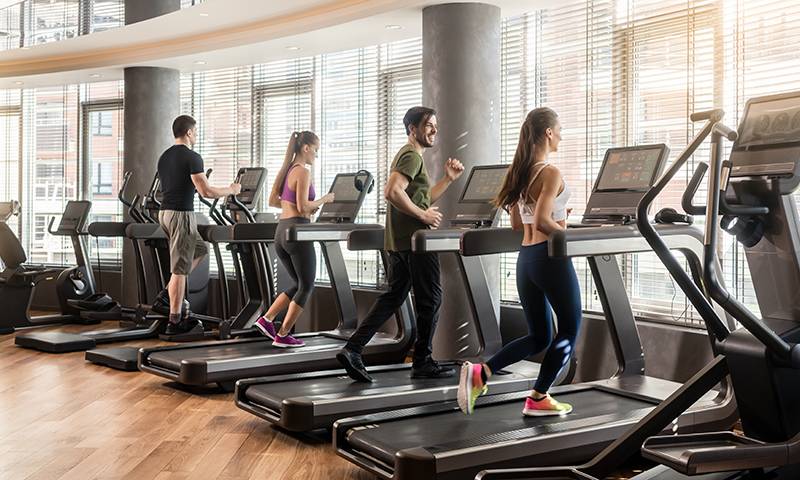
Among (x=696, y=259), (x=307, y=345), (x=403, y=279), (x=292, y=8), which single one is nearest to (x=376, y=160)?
(x=292, y=8)

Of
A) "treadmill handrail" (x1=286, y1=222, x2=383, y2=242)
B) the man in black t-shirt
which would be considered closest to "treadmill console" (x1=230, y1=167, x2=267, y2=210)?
the man in black t-shirt

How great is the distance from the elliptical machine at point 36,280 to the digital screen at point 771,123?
6.07m

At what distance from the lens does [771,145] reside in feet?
7.96

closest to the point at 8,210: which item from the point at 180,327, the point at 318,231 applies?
the point at 180,327

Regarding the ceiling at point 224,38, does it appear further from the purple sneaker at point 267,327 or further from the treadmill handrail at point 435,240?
the purple sneaker at point 267,327

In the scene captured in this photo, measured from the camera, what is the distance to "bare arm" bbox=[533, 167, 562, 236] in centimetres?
285

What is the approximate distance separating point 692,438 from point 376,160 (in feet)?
14.8

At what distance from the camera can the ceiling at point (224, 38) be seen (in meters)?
5.16

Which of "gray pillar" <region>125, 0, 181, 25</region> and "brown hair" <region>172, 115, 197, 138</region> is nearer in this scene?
"brown hair" <region>172, 115, 197, 138</region>

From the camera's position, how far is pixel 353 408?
3.40 m

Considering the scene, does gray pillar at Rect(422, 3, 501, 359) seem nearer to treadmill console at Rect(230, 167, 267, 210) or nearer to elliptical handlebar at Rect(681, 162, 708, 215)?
treadmill console at Rect(230, 167, 267, 210)

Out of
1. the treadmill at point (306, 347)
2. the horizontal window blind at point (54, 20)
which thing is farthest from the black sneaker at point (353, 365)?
the horizontal window blind at point (54, 20)

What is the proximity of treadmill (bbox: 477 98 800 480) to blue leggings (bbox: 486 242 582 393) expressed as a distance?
0.64 m

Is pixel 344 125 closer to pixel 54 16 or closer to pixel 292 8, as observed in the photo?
pixel 292 8
